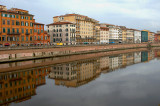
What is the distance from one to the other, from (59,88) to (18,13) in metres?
44.1

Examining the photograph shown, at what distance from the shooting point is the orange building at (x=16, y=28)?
174 ft

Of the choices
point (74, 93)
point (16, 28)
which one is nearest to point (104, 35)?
point (16, 28)

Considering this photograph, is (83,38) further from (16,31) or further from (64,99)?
(64,99)

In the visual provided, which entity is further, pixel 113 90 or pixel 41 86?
pixel 41 86

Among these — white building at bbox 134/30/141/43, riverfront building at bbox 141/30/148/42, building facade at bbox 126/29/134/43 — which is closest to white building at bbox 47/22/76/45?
building facade at bbox 126/29/134/43

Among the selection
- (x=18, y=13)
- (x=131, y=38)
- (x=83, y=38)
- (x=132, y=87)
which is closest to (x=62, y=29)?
(x=83, y=38)

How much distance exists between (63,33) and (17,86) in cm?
6496

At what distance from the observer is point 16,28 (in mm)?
56562

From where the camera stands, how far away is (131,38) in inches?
6427

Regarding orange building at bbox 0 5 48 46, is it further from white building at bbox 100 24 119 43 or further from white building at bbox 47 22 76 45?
white building at bbox 100 24 119 43

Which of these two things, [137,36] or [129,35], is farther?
[137,36]

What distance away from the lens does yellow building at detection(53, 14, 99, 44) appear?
9295 cm

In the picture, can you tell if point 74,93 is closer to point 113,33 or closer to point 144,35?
point 113,33

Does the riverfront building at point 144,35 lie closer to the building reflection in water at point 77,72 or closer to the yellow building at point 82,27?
the yellow building at point 82,27
